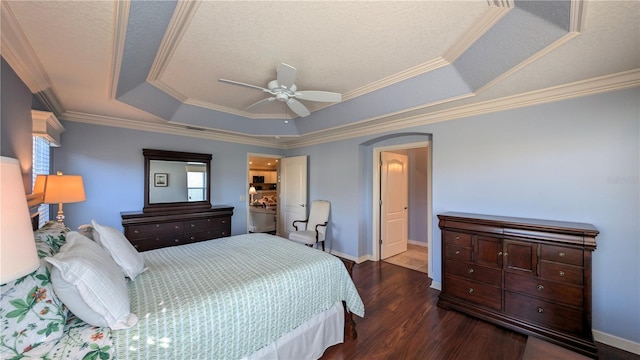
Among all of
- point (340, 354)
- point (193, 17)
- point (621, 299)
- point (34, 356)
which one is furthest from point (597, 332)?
point (193, 17)

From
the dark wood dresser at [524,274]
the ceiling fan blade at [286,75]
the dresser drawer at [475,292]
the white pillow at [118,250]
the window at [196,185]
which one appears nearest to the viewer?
the white pillow at [118,250]

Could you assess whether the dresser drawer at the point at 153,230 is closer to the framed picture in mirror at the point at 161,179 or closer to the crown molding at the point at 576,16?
the framed picture in mirror at the point at 161,179

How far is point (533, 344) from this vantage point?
1.54 meters

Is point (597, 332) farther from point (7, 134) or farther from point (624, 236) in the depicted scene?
point (7, 134)

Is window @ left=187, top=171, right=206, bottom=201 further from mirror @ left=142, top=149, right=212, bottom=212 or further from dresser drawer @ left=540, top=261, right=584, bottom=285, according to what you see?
dresser drawer @ left=540, top=261, right=584, bottom=285

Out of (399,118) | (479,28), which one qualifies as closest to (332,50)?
(479,28)

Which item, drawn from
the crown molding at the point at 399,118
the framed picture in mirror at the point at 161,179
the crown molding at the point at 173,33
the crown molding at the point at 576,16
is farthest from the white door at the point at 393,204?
the framed picture in mirror at the point at 161,179

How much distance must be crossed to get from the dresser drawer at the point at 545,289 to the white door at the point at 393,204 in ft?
7.46

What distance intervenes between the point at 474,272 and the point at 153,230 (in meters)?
4.32

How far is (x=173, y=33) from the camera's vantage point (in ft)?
5.97

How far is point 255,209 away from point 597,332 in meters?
6.37

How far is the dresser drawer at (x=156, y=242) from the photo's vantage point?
359 cm

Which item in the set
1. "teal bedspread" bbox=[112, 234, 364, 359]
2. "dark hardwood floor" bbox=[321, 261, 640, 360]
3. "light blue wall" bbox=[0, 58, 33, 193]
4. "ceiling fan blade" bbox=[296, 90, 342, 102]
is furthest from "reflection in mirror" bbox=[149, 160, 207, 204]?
"dark hardwood floor" bbox=[321, 261, 640, 360]

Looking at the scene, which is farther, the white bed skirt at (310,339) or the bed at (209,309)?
the white bed skirt at (310,339)
